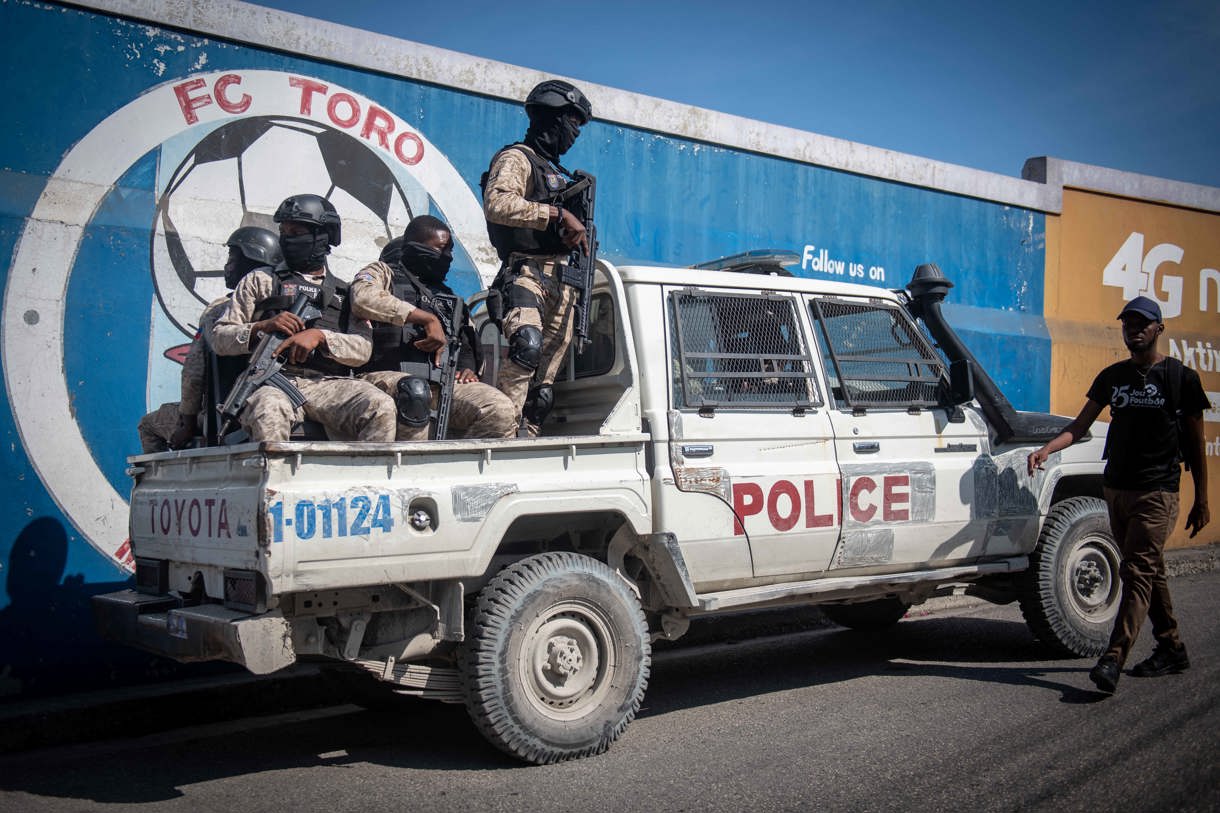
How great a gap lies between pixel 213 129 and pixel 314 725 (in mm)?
3735

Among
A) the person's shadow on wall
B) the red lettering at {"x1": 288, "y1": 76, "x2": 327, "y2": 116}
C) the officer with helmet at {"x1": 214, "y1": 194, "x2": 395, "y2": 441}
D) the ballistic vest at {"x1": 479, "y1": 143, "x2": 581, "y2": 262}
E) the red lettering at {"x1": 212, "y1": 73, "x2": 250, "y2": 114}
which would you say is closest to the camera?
the officer with helmet at {"x1": 214, "y1": 194, "x2": 395, "y2": 441}

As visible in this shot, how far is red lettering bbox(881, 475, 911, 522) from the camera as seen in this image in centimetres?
478

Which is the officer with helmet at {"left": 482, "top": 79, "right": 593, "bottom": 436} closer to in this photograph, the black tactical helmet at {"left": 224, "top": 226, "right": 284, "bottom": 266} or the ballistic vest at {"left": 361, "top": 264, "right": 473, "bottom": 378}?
the ballistic vest at {"left": 361, "top": 264, "right": 473, "bottom": 378}

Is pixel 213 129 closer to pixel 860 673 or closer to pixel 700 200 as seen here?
pixel 700 200

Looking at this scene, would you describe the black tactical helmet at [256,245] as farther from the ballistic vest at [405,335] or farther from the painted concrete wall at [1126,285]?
the painted concrete wall at [1126,285]

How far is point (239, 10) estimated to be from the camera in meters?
6.14

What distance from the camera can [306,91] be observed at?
6.41 meters

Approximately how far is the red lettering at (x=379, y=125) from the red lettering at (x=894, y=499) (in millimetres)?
4171

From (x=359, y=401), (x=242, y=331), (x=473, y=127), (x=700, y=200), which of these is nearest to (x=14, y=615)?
(x=242, y=331)

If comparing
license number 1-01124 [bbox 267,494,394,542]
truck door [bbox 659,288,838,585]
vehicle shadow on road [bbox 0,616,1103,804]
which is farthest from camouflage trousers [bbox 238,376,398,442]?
vehicle shadow on road [bbox 0,616,1103,804]

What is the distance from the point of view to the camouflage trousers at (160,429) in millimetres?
4805

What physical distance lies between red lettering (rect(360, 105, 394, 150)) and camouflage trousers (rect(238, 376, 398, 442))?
3.15 metres

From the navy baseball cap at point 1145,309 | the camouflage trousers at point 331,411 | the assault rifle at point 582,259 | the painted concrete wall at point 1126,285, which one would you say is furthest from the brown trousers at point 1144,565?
the painted concrete wall at point 1126,285

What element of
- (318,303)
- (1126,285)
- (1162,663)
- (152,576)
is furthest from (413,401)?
(1126,285)
